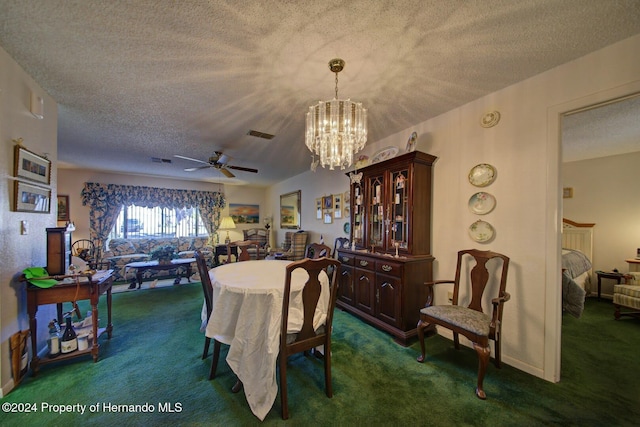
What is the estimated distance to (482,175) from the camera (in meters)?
2.41

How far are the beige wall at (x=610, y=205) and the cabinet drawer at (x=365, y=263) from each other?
4.51 metres

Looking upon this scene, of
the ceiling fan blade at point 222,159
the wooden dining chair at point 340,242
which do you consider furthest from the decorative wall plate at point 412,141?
the ceiling fan blade at point 222,159

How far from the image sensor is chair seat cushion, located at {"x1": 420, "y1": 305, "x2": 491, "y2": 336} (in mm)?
1891

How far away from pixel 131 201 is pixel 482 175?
25.4 ft

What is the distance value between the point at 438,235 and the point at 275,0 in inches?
104

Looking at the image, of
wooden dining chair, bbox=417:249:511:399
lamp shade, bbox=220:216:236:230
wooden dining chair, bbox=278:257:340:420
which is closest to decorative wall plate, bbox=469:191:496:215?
wooden dining chair, bbox=417:249:511:399

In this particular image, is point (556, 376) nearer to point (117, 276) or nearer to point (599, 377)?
point (599, 377)

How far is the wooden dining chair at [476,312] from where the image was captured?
1841 millimetres

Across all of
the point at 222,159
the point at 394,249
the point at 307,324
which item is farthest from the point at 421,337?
the point at 222,159

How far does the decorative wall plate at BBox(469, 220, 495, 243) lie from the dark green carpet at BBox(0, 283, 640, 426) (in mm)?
1160

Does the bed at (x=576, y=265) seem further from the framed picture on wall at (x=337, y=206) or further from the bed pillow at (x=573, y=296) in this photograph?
the framed picture on wall at (x=337, y=206)

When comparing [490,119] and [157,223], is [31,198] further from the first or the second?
[157,223]

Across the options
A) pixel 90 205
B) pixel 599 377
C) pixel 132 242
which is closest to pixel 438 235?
pixel 599 377

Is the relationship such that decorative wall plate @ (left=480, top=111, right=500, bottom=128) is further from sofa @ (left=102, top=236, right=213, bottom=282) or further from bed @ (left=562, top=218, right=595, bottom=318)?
sofa @ (left=102, top=236, right=213, bottom=282)
